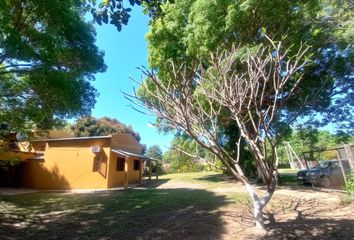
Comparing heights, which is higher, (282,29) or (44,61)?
(282,29)

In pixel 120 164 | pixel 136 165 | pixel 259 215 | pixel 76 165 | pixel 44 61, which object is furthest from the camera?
pixel 136 165

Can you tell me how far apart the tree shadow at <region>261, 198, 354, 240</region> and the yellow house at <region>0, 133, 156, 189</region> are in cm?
1220

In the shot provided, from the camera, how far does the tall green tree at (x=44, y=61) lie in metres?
9.12

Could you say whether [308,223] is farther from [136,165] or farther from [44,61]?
[136,165]

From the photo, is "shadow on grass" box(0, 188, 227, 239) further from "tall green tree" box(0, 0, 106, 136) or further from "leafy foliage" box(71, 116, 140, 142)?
"leafy foliage" box(71, 116, 140, 142)

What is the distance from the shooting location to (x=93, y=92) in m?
12.9

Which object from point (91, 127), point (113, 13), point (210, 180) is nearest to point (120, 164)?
point (210, 180)

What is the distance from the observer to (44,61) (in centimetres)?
959

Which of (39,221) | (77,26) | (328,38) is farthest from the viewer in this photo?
(328,38)

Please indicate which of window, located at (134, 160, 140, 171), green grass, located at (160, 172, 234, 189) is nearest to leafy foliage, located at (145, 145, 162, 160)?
green grass, located at (160, 172, 234, 189)

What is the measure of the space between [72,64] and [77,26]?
1.98m

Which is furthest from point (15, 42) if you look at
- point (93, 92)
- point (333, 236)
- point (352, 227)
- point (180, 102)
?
point (352, 227)

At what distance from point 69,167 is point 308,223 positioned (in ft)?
54.8

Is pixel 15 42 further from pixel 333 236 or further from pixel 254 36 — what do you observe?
pixel 254 36
